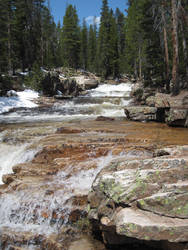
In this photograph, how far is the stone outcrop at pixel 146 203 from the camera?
305 cm

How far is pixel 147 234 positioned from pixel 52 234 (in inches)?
89.2

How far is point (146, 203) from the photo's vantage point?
3447 millimetres

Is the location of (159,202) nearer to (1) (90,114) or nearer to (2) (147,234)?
(2) (147,234)

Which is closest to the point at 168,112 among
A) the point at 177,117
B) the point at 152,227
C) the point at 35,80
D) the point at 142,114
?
the point at 177,117

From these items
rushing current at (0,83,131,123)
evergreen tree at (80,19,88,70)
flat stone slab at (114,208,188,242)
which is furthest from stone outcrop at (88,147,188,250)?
evergreen tree at (80,19,88,70)

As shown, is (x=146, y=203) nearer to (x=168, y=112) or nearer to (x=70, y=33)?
(x=168, y=112)

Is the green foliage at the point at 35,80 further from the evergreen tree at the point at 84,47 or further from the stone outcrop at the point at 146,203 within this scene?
the evergreen tree at the point at 84,47

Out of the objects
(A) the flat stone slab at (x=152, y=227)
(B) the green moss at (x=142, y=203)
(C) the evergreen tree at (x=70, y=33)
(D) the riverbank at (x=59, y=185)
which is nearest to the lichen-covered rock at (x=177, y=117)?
(D) the riverbank at (x=59, y=185)

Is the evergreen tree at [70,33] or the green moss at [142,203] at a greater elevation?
the evergreen tree at [70,33]

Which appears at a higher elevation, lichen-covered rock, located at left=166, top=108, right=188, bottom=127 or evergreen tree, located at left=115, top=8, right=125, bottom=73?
evergreen tree, located at left=115, top=8, right=125, bottom=73

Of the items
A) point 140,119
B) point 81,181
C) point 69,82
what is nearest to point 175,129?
point 140,119

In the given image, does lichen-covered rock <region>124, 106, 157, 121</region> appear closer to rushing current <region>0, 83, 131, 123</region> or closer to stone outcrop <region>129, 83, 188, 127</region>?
stone outcrop <region>129, 83, 188, 127</region>

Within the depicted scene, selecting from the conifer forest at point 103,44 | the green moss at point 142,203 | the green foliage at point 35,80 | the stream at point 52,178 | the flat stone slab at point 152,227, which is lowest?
the stream at point 52,178

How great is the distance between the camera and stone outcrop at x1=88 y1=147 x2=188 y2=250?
3049 millimetres
